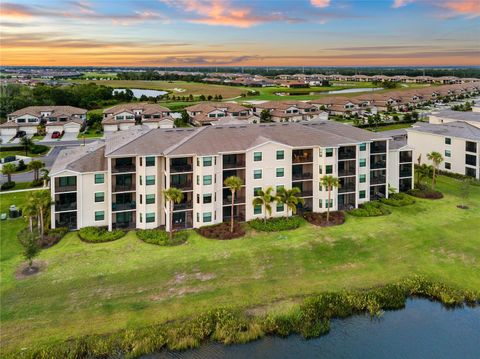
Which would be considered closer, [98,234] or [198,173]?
[98,234]

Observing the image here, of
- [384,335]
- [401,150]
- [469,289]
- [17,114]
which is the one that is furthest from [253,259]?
[17,114]

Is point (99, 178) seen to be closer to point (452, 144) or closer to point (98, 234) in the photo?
point (98, 234)

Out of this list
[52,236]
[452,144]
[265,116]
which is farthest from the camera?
[265,116]

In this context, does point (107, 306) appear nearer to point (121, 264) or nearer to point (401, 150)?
point (121, 264)

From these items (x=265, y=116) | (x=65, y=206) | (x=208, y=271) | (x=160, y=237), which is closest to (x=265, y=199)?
(x=208, y=271)

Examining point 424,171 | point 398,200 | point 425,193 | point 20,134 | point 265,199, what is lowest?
point 398,200

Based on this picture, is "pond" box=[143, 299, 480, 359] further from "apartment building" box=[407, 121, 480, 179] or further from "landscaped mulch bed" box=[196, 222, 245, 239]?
"apartment building" box=[407, 121, 480, 179]

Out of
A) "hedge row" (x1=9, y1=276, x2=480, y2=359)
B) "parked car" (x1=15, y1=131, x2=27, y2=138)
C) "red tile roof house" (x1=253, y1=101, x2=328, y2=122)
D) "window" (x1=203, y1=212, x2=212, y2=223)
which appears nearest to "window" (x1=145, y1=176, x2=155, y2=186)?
"window" (x1=203, y1=212, x2=212, y2=223)
